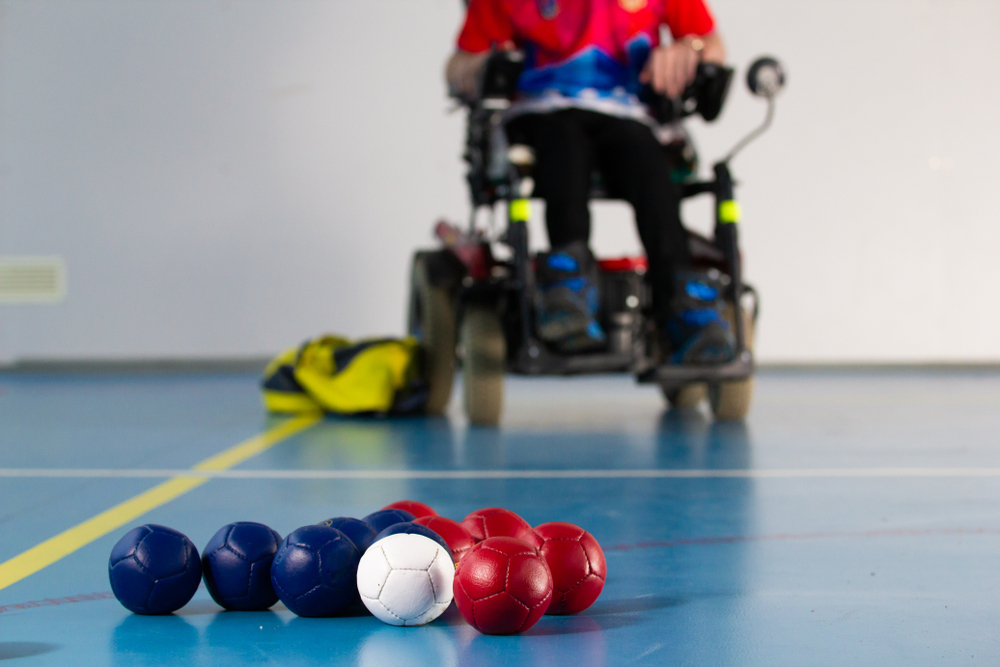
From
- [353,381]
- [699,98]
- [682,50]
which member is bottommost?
[353,381]

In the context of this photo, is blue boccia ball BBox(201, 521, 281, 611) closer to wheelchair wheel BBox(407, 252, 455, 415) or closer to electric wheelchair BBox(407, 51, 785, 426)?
electric wheelchair BBox(407, 51, 785, 426)

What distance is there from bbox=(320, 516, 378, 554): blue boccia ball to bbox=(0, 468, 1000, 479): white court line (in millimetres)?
932

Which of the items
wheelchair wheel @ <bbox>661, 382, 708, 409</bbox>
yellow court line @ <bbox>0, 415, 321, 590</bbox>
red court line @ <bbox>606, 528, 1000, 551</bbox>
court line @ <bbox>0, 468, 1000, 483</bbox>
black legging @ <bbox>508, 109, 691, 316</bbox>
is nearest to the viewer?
yellow court line @ <bbox>0, 415, 321, 590</bbox>

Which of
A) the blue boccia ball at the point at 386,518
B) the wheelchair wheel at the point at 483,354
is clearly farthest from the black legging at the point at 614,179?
the blue boccia ball at the point at 386,518

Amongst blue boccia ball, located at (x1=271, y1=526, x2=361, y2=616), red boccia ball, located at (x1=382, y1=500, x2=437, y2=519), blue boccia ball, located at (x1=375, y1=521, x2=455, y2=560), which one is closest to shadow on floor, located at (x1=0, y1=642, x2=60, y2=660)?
blue boccia ball, located at (x1=271, y1=526, x2=361, y2=616)

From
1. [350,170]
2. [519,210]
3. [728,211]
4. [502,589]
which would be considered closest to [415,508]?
[502,589]

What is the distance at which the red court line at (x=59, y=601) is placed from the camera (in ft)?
4.01

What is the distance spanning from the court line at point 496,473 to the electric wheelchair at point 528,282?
45cm

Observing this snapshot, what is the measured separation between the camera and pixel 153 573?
117 cm

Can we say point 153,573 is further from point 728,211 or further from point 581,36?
point 581,36

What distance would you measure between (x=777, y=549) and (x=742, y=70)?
459 cm

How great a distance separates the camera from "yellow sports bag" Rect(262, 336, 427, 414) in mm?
3479

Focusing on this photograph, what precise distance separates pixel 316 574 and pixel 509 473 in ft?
3.71

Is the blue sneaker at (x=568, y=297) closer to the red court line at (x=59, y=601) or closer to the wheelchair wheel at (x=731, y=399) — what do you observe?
the wheelchair wheel at (x=731, y=399)
